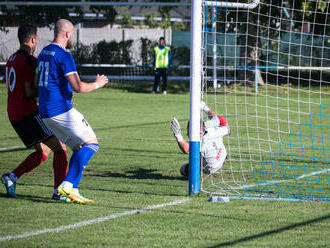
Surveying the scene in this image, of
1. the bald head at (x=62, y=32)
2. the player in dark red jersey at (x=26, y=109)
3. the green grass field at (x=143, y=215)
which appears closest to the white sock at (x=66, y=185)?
the green grass field at (x=143, y=215)

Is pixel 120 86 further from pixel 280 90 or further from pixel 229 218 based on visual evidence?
pixel 229 218

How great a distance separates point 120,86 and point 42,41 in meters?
4.93

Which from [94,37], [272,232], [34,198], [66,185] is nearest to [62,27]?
[66,185]

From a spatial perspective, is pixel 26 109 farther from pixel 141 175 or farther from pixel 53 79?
pixel 141 175

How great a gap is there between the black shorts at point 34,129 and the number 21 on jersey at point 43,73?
60cm

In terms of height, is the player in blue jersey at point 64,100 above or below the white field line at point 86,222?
above

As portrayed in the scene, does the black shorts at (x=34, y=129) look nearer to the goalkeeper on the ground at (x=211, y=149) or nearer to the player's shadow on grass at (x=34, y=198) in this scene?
the player's shadow on grass at (x=34, y=198)

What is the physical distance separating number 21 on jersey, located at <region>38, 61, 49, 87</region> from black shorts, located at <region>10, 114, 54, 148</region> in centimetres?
60

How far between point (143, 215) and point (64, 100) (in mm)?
1558

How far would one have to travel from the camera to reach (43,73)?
6.04 metres

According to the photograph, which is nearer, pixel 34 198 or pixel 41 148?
pixel 34 198

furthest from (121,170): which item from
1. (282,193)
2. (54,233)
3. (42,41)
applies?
(42,41)

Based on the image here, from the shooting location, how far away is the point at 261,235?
4.95 meters

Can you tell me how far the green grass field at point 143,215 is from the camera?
4.79 m
